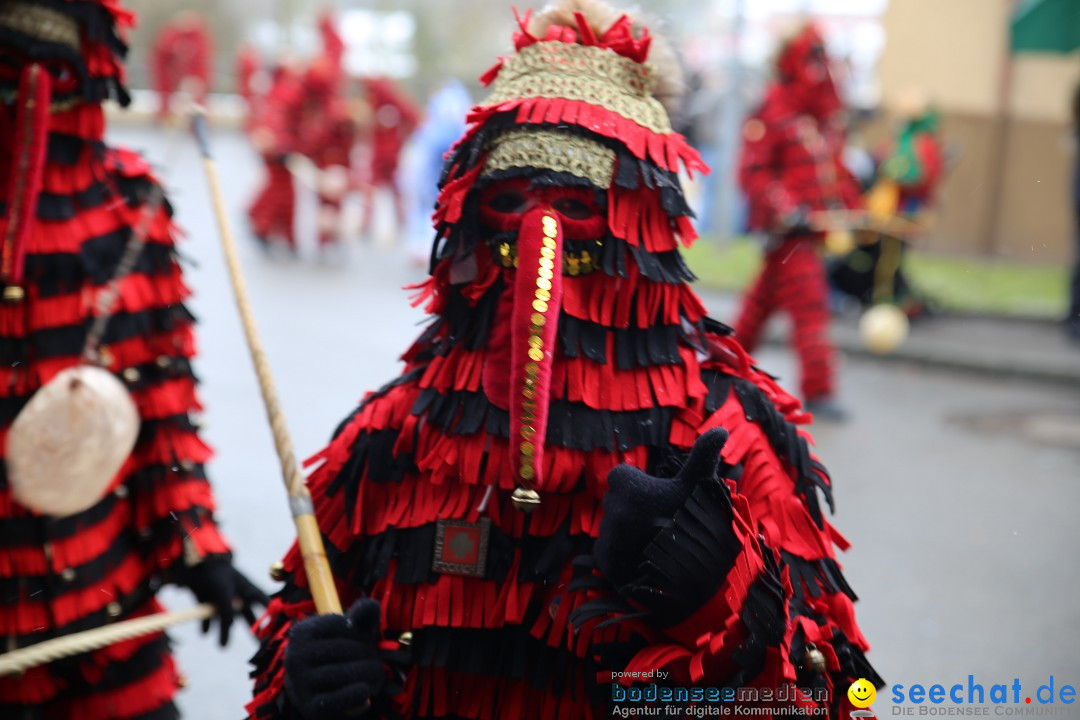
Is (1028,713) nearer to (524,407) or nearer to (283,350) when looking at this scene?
(524,407)

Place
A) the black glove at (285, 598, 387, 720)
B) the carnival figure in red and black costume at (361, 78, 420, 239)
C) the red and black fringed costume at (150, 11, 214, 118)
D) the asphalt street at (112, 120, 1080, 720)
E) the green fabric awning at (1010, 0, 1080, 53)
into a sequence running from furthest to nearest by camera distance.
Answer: the red and black fringed costume at (150, 11, 214, 118) → the carnival figure in red and black costume at (361, 78, 420, 239) → the green fabric awning at (1010, 0, 1080, 53) → the asphalt street at (112, 120, 1080, 720) → the black glove at (285, 598, 387, 720)

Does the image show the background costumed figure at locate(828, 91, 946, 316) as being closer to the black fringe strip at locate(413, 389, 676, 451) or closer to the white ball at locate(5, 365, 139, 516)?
the white ball at locate(5, 365, 139, 516)

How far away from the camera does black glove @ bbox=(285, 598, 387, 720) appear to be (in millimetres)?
1875

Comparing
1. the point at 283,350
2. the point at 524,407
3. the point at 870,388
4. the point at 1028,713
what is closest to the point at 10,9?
the point at 524,407

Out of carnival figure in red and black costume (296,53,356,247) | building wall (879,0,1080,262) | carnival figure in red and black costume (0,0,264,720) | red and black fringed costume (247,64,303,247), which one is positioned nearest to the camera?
carnival figure in red and black costume (0,0,264,720)

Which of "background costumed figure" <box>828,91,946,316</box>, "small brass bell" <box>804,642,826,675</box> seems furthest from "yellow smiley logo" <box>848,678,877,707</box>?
"background costumed figure" <box>828,91,946,316</box>

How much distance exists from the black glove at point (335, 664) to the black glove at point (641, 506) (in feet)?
1.36

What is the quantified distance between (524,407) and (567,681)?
448 millimetres

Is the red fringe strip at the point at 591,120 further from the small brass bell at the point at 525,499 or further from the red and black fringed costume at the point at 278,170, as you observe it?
the red and black fringed costume at the point at 278,170

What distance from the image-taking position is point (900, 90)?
15.0 m

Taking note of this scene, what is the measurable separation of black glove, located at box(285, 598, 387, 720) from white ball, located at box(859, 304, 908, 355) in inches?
336

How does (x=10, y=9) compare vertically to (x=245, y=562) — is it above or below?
above

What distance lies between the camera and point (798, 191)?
7453mm

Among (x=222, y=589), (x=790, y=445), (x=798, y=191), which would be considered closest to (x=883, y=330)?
(x=798, y=191)
